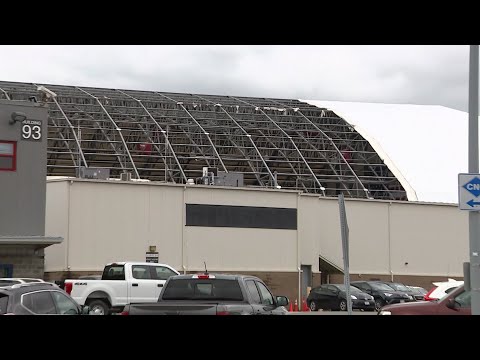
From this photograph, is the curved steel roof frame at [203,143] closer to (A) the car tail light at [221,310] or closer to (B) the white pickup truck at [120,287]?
(B) the white pickup truck at [120,287]

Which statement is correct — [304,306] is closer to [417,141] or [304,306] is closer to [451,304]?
[417,141]

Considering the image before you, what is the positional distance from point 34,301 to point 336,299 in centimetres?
2652

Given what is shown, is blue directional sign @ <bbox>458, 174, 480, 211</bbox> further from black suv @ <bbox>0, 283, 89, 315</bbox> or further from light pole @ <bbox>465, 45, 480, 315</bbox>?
black suv @ <bbox>0, 283, 89, 315</bbox>

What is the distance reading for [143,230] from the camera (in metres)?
41.1

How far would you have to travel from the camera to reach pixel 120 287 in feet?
90.6

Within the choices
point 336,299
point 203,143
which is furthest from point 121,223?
point 203,143

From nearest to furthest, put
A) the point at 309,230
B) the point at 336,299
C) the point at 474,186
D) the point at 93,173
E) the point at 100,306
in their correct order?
the point at 474,186 → the point at 100,306 → the point at 336,299 → the point at 93,173 → the point at 309,230

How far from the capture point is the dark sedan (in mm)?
38438

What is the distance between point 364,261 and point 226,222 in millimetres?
9549

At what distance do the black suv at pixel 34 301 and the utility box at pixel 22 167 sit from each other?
18.1 meters
